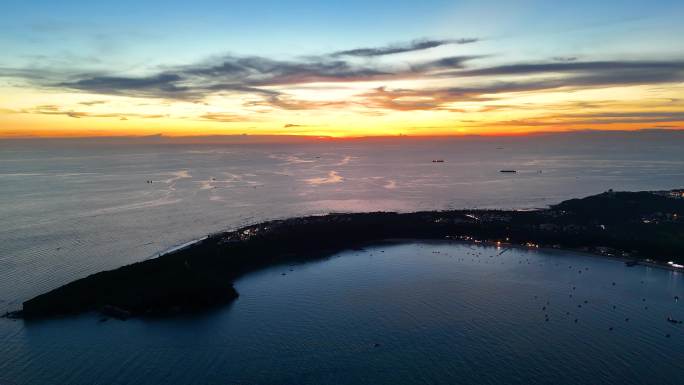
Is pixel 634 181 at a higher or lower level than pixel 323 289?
higher

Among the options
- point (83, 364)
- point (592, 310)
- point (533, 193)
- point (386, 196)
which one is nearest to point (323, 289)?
point (83, 364)

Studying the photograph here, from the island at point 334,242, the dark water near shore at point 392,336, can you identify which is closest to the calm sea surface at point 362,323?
the dark water near shore at point 392,336

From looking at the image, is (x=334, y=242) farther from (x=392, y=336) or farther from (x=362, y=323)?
(x=392, y=336)

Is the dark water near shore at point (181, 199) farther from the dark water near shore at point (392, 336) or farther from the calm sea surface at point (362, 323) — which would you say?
the dark water near shore at point (392, 336)

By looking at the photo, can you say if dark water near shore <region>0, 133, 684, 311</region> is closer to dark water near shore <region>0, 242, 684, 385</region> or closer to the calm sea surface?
the calm sea surface

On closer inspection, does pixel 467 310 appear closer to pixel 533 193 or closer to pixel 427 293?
pixel 427 293

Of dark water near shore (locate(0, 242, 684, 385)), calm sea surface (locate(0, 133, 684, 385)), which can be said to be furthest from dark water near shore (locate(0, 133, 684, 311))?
dark water near shore (locate(0, 242, 684, 385))
